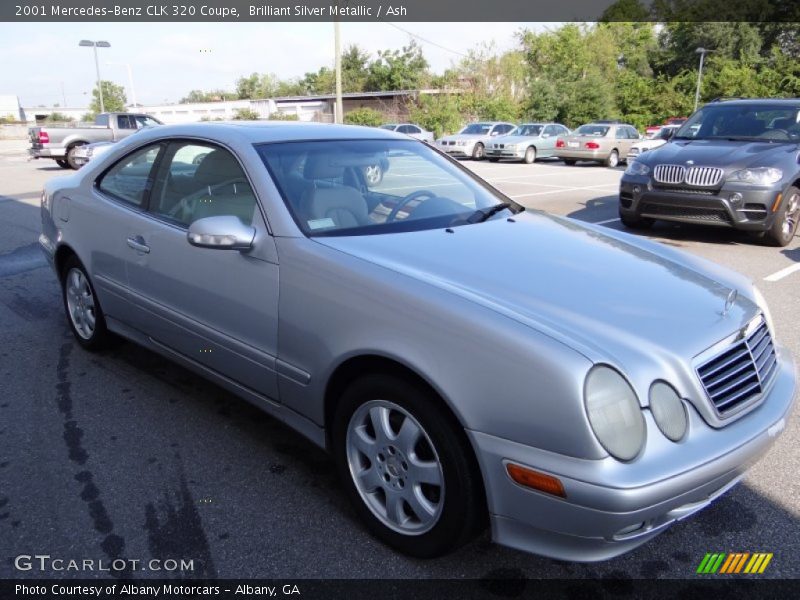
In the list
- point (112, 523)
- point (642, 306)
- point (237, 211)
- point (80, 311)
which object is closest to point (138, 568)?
point (112, 523)

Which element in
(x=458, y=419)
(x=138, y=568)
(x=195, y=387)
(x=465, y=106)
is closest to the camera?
(x=458, y=419)

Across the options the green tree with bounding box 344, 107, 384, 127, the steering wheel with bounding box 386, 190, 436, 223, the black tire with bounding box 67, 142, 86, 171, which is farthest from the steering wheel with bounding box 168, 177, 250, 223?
the green tree with bounding box 344, 107, 384, 127

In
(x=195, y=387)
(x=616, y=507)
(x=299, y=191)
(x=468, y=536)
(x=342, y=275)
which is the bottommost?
(x=195, y=387)

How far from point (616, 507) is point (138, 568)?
1666 mm

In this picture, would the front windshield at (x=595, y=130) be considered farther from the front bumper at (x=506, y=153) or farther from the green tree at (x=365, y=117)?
the green tree at (x=365, y=117)

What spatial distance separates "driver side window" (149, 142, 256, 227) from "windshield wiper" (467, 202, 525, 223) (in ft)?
3.53

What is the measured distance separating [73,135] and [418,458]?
21119mm

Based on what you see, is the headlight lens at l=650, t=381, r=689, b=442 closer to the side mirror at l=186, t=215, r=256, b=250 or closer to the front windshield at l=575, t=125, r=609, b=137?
the side mirror at l=186, t=215, r=256, b=250

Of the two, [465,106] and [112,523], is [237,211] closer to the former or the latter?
[112,523]

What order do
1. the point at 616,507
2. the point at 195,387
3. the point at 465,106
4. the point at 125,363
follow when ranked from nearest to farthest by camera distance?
1. the point at 616,507
2. the point at 195,387
3. the point at 125,363
4. the point at 465,106

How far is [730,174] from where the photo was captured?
722 cm

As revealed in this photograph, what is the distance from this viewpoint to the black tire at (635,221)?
26.7 feet

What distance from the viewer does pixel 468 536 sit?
2.19 meters

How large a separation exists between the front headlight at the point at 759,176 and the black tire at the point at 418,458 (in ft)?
20.9
